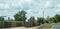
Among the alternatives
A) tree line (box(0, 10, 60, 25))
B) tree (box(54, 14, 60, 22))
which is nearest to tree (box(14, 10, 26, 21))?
tree line (box(0, 10, 60, 25))

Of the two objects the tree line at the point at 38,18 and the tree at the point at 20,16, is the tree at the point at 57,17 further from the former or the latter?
the tree at the point at 20,16

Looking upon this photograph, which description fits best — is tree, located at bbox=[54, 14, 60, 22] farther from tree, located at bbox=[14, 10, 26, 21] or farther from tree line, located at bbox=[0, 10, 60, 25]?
tree, located at bbox=[14, 10, 26, 21]

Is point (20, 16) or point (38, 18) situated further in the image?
point (20, 16)

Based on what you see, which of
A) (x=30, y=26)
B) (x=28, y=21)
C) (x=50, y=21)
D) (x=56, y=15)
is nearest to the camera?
(x=56, y=15)

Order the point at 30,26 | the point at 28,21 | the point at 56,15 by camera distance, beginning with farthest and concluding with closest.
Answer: the point at 30,26
the point at 28,21
the point at 56,15

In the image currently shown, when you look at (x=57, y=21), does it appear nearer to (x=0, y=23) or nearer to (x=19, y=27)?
(x=19, y=27)

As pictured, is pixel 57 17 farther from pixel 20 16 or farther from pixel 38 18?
pixel 20 16

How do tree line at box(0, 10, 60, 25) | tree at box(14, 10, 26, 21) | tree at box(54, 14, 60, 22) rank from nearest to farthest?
tree at box(54, 14, 60, 22)
tree line at box(0, 10, 60, 25)
tree at box(14, 10, 26, 21)

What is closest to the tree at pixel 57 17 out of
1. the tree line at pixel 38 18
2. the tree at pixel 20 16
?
the tree line at pixel 38 18

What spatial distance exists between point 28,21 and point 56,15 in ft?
3.97

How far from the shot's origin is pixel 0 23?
646cm

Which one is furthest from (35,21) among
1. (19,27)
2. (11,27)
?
(11,27)

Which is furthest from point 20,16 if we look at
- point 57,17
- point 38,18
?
point 57,17

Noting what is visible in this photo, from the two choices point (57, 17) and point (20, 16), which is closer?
point (57, 17)
